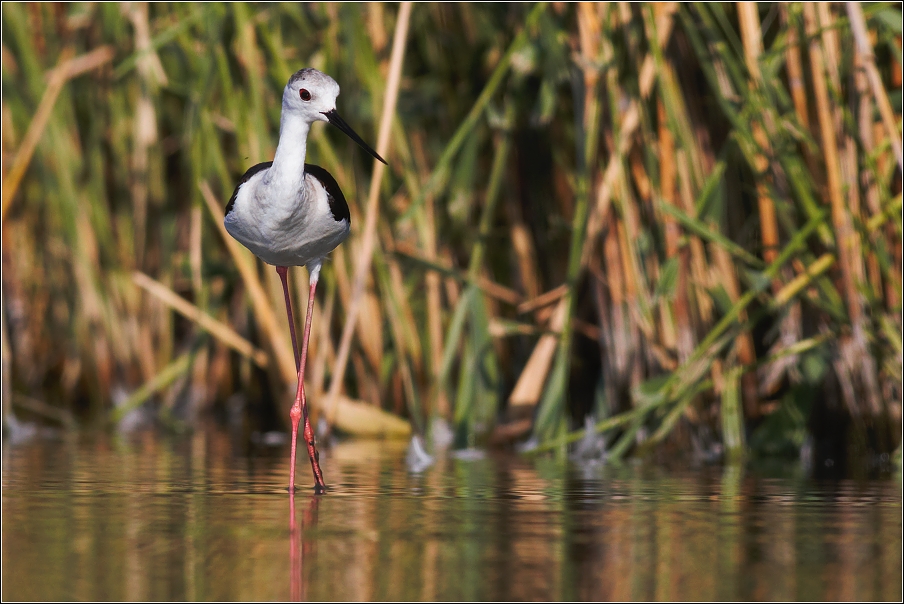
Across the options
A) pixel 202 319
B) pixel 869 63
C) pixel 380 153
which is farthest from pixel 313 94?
pixel 202 319

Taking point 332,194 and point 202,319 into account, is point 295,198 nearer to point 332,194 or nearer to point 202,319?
point 332,194

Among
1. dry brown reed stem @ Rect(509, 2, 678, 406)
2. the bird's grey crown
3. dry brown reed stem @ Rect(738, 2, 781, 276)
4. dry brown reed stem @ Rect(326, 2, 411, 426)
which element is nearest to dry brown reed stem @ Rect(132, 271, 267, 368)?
dry brown reed stem @ Rect(326, 2, 411, 426)

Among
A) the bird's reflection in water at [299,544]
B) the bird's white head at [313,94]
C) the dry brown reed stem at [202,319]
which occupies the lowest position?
the bird's reflection in water at [299,544]

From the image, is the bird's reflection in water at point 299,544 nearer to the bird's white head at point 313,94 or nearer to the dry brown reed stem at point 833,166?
the bird's white head at point 313,94

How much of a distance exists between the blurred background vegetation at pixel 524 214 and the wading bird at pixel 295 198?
81 cm

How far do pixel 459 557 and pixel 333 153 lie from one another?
3.33m

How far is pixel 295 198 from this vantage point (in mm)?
4492

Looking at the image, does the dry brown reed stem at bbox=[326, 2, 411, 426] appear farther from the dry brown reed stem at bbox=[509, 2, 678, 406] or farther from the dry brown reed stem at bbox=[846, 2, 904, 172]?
the dry brown reed stem at bbox=[846, 2, 904, 172]

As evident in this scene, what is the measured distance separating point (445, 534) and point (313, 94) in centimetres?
157

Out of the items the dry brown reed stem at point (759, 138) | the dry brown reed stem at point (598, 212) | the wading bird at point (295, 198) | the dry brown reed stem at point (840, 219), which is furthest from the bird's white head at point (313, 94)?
the dry brown reed stem at point (840, 219)

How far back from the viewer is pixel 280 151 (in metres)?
4.46

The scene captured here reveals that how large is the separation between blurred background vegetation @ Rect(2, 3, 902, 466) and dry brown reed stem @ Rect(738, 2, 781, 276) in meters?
0.01

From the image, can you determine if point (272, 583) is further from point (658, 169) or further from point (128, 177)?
point (128, 177)

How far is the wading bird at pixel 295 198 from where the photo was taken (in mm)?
4453
